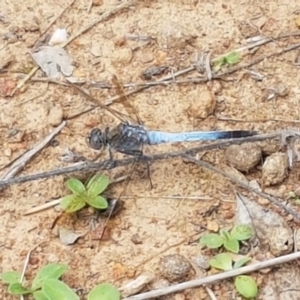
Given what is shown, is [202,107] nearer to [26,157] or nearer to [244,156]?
[244,156]

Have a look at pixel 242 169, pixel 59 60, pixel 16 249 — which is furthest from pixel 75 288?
pixel 59 60

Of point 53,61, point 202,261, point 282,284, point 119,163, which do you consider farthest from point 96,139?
point 282,284

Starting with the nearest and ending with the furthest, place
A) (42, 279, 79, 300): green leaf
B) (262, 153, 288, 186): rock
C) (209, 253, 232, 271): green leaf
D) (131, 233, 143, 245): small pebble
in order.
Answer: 1. (42, 279, 79, 300): green leaf
2. (209, 253, 232, 271): green leaf
3. (131, 233, 143, 245): small pebble
4. (262, 153, 288, 186): rock

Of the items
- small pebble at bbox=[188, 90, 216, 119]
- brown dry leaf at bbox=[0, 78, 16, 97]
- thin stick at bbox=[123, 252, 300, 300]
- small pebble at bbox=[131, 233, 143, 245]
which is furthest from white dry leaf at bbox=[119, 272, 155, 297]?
brown dry leaf at bbox=[0, 78, 16, 97]

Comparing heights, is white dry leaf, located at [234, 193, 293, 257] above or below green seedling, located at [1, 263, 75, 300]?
below

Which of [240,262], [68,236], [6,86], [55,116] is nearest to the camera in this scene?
[240,262]

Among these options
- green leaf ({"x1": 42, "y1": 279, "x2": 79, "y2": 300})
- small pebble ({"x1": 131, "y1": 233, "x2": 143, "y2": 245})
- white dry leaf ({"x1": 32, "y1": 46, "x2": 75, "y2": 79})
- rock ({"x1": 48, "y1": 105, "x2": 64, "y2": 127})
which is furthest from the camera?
white dry leaf ({"x1": 32, "y1": 46, "x2": 75, "y2": 79})

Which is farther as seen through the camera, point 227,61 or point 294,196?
point 227,61

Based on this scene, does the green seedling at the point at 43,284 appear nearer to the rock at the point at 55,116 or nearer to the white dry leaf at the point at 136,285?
the white dry leaf at the point at 136,285

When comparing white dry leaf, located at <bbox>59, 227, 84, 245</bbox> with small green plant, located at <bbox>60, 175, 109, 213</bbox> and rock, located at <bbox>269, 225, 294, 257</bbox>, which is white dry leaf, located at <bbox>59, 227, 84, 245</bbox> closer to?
small green plant, located at <bbox>60, 175, 109, 213</bbox>
